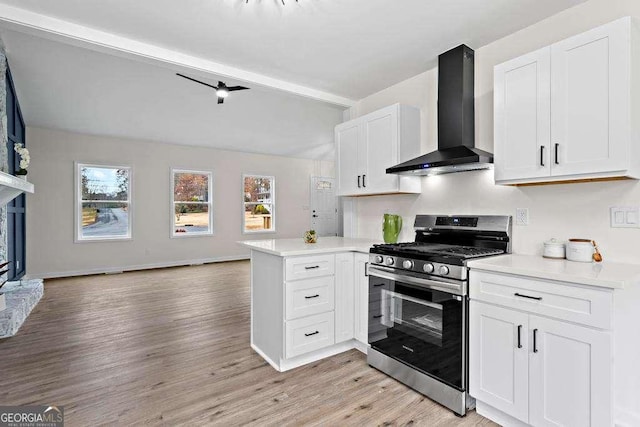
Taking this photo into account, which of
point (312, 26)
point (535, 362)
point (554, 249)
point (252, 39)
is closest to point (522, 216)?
point (554, 249)

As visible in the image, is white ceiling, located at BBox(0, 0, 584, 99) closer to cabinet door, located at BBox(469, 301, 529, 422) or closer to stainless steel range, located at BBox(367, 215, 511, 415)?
stainless steel range, located at BBox(367, 215, 511, 415)

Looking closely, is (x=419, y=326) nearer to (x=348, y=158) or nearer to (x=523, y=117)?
(x=523, y=117)

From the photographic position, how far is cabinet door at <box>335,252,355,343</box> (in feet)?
9.19

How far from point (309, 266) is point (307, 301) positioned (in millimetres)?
281

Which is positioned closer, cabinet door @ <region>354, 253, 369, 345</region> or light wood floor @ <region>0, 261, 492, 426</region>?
light wood floor @ <region>0, 261, 492, 426</region>

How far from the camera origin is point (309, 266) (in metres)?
2.62

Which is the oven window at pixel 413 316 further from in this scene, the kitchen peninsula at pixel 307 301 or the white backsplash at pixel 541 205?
the white backsplash at pixel 541 205

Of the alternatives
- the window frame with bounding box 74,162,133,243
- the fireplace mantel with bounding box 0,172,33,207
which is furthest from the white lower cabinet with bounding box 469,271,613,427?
the window frame with bounding box 74,162,133,243

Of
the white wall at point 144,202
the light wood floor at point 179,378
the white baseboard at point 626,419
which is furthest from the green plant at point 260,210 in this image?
the white baseboard at point 626,419

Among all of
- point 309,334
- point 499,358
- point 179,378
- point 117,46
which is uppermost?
point 117,46

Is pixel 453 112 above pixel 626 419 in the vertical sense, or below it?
above

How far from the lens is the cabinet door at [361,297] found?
2.75m

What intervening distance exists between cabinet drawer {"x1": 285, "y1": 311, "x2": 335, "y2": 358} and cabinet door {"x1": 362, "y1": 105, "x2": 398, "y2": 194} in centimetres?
128

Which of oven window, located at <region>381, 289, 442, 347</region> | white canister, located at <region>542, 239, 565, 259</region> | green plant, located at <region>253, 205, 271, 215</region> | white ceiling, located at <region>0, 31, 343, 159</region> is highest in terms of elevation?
white ceiling, located at <region>0, 31, 343, 159</region>
